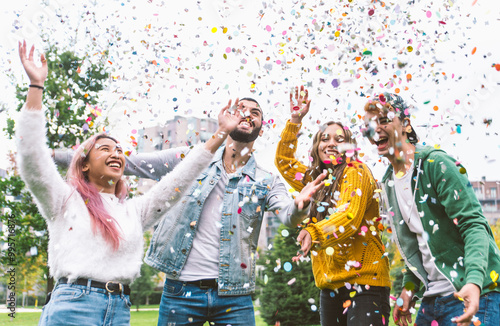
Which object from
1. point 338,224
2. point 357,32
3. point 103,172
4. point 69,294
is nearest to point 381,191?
point 338,224

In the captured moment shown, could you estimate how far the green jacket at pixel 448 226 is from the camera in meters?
2.58

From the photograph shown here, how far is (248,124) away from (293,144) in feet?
1.67

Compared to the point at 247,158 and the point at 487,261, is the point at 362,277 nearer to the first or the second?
the point at 487,261

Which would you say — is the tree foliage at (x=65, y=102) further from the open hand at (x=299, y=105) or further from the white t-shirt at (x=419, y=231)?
the white t-shirt at (x=419, y=231)

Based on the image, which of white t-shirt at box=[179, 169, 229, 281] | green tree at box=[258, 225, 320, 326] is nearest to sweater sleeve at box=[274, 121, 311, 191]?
white t-shirt at box=[179, 169, 229, 281]

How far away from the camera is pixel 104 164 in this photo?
3.18m

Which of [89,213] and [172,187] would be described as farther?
[172,187]

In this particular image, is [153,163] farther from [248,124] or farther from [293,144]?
[293,144]

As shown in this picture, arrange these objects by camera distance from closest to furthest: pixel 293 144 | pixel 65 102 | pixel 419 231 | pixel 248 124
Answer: pixel 419 231 < pixel 248 124 < pixel 293 144 < pixel 65 102

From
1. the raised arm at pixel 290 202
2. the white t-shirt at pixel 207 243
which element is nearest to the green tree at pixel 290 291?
the raised arm at pixel 290 202

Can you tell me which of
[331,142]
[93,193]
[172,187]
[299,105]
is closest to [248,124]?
[299,105]

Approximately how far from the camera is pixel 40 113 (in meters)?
2.75

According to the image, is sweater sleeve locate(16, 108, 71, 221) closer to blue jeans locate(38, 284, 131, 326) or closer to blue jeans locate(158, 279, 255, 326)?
blue jeans locate(38, 284, 131, 326)

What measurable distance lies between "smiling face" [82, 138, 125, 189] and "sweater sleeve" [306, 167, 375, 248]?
1.38m
